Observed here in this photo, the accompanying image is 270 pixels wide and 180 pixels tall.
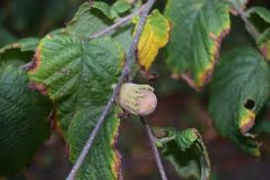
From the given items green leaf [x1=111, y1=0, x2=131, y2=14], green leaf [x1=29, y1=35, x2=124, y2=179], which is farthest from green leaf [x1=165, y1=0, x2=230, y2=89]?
green leaf [x1=29, y1=35, x2=124, y2=179]

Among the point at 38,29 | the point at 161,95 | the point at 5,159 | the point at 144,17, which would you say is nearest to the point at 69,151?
the point at 5,159

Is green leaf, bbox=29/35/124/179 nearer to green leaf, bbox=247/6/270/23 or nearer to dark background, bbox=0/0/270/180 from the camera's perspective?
green leaf, bbox=247/6/270/23

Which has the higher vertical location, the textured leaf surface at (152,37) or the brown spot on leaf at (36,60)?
the brown spot on leaf at (36,60)

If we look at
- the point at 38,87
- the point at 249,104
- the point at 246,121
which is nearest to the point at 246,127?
the point at 246,121

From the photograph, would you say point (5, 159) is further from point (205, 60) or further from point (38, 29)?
point (38, 29)

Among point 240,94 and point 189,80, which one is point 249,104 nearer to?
point 240,94

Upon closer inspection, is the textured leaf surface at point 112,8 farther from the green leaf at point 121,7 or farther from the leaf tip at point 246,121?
the leaf tip at point 246,121

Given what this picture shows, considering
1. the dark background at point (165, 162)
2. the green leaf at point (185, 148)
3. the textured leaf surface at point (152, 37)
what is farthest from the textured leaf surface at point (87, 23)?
the dark background at point (165, 162)
